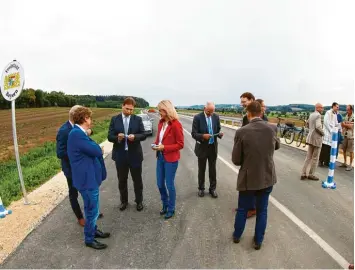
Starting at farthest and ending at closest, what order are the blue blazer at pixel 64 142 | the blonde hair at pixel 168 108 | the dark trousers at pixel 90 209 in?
the blonde hair at pixel 168 108 → the blue blazer at pixel 64 142 → the dark trousers at pixel 90 209

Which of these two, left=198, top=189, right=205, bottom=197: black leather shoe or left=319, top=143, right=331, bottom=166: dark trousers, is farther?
left=319, top=143, right=331, bottom=166: dark trousers

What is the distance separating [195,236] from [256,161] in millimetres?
1457

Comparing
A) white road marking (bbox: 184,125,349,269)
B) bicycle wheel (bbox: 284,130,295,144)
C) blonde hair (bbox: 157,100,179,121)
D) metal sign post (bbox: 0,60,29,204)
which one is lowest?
white road marking (bbox: 184,125,349,269)

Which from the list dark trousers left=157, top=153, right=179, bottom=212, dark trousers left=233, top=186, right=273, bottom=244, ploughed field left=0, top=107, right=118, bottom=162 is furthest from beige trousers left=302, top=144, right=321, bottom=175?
ploughed field left=0, top=107, right=118, bottom=162

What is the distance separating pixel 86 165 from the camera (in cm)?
328

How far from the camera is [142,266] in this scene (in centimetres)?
309

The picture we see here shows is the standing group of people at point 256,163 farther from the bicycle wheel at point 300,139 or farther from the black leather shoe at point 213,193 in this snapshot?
the bicycle wheel at point 300,139

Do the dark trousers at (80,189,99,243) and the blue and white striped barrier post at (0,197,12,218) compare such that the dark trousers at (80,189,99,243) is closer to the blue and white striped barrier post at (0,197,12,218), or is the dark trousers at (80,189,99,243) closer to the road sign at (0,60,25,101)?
the blue and white striped barrier post at (0,197,12,218)

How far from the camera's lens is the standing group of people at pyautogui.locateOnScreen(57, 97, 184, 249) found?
323 cm

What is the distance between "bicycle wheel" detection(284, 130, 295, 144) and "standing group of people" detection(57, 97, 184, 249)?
1037cm

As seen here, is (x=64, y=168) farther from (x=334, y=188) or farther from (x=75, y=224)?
(x=334, y=188)

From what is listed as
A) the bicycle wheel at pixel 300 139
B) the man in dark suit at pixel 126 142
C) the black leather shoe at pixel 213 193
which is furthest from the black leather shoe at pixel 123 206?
the bicycle wheel at pixel 300 139

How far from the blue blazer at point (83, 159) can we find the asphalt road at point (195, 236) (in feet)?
3.17

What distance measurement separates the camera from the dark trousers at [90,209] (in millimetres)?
3389
